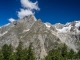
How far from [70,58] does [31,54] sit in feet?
128

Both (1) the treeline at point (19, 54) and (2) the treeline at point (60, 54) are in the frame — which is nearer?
(1) the treeline at point (19, 54)

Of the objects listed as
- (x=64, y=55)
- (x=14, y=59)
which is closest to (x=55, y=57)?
(x=64, y=55)

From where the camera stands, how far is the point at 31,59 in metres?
82.4

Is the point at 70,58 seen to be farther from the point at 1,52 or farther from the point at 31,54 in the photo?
the point at 1,52

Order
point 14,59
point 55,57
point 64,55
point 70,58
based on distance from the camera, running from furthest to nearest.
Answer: point 70,58 → point 64,55 → point 55,57 → point 14,59

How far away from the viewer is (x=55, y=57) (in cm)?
8838

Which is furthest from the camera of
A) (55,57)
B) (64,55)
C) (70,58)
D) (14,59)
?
(70,58)

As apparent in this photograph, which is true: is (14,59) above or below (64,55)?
below

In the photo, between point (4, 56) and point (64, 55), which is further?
point (64, 55)

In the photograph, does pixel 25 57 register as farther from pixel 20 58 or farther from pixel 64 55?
pixel 64 55

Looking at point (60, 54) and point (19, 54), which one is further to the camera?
point (60, 54)

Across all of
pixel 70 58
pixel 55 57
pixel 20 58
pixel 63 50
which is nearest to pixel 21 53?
pixel 20 58

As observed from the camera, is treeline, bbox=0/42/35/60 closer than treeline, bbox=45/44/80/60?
Yes

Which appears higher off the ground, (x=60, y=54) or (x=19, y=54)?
(x=60, y=54)
